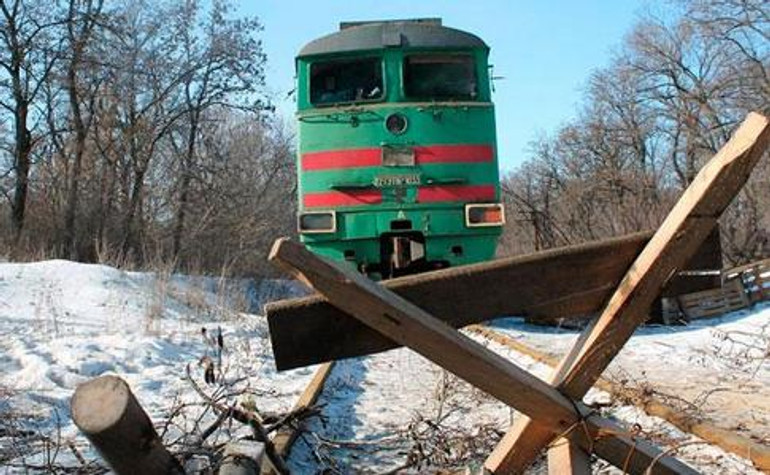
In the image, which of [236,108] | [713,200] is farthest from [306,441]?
[236,108]

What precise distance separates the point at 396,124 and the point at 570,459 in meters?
7.34

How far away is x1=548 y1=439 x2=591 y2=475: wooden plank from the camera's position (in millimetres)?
2156

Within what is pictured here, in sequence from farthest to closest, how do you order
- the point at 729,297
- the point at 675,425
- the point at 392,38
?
the point at 729,297 < the point at 392,38 < the point at 675,425

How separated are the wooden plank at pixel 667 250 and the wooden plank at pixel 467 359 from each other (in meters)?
0.10

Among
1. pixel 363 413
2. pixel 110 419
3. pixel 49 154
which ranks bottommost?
pixel 363 413

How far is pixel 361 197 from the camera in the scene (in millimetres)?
8969

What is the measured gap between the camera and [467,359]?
1.92 metres

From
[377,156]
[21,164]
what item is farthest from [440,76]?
[21,164]

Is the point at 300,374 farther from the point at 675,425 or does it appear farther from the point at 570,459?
the point at 570,459

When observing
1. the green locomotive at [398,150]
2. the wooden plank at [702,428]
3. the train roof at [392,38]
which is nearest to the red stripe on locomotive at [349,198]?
the green locomotive at [398,150]

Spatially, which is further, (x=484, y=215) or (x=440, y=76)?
(x=440, y=76)

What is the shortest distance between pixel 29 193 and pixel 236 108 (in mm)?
9021

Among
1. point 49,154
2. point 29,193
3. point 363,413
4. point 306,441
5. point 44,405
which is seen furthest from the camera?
point 49,154

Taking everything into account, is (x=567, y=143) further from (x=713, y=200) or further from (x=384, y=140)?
(x=713, y=200)
